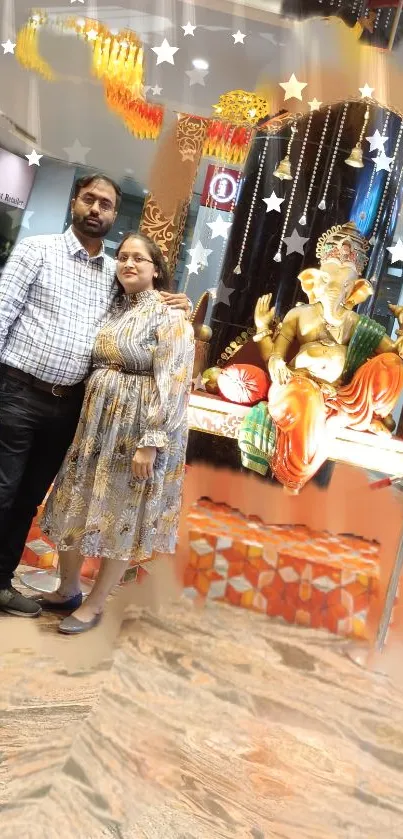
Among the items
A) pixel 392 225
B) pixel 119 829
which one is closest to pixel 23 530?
pixel 119 829

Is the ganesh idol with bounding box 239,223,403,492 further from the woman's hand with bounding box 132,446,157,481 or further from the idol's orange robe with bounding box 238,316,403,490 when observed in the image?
the woman's hand with bounding box 132,446,157,481

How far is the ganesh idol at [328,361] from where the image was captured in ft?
12.4

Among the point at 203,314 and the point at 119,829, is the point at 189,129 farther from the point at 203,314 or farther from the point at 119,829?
the point at 119,829

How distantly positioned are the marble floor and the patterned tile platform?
0.31 meters

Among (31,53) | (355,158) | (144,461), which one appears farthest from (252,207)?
(144,461)

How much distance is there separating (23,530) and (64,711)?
68cm

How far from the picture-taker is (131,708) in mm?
1807

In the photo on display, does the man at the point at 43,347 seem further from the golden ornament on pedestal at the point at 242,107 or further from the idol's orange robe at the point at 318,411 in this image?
the idol's orange robe at the point at 318,411

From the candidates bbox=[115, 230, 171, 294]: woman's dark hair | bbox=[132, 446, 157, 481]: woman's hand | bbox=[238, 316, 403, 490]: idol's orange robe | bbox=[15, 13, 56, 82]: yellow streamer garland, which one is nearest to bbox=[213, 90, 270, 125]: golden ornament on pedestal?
bbox=[15, 13, 56, 82]: yellow streamer garland

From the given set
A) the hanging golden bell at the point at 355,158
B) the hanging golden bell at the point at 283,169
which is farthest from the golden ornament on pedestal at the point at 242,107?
the hanging golden bell at the point at 355,158

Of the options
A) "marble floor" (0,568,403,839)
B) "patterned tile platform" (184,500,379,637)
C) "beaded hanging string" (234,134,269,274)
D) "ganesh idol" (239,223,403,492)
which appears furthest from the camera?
"ganesh idol" (239,223,403,492)

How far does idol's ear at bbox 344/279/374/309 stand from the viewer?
3907mm

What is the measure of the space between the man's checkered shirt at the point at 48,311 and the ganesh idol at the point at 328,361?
1.74m

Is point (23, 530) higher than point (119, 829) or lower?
higher
